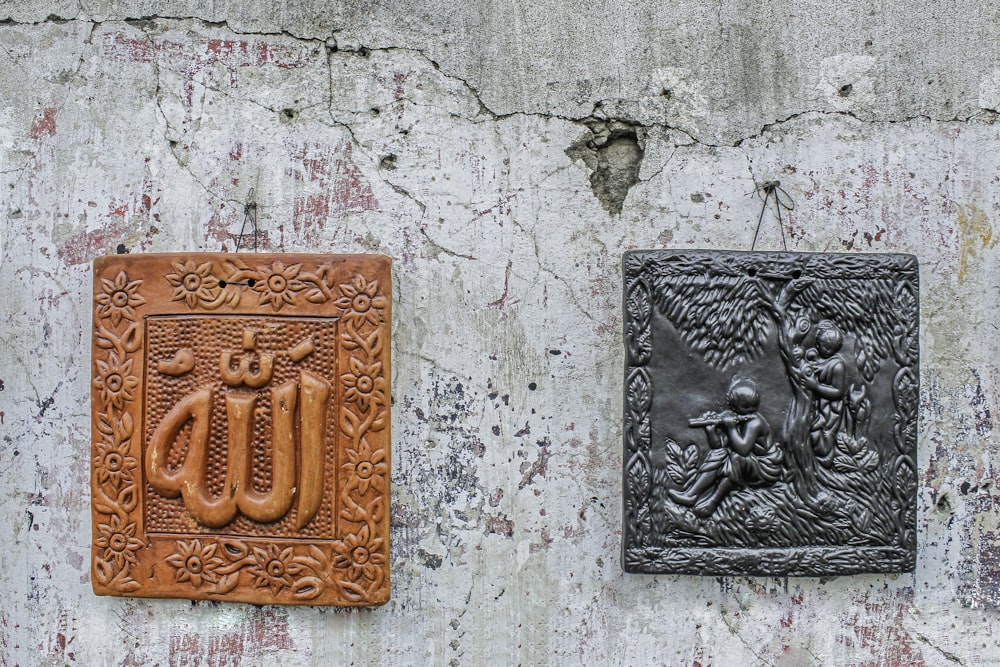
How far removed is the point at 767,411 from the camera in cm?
175

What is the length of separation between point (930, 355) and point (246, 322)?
1.77m

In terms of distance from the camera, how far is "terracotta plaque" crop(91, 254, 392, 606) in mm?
1762

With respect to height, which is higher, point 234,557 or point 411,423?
point 411,423

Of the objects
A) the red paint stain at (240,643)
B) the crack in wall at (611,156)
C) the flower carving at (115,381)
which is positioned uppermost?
the crack in wall at (611,156)

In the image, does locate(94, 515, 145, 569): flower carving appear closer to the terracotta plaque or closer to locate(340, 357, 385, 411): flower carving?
the terracotta plaque

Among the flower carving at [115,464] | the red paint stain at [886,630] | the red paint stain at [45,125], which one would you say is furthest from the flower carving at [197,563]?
the red paint stain at [886,630]

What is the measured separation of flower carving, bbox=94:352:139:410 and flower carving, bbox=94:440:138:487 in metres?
0.11

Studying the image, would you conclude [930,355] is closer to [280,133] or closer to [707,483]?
[707,483]

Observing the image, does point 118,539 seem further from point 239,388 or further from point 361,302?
point 361,302

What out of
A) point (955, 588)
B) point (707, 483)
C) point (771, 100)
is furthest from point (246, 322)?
point (955, 588)

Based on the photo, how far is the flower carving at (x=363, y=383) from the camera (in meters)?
1.77

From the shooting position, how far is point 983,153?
188 cm

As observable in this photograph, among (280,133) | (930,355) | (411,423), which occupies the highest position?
(280,133)

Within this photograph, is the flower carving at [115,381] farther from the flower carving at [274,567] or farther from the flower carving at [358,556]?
the flower carving at [358,556]
